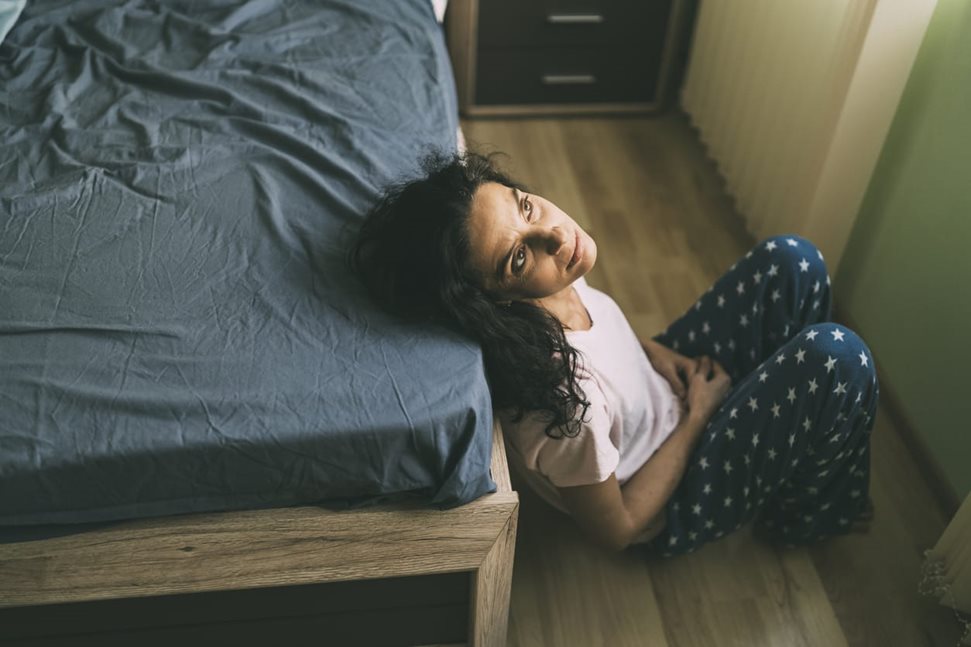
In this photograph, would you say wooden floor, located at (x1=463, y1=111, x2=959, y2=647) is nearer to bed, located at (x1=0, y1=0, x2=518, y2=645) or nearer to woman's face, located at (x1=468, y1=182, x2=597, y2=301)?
bed, located at (x1=0, y1=0, x2=518, y2=645)

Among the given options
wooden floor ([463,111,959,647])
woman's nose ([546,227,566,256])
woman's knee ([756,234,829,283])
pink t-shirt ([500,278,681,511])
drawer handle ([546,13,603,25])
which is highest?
woman's nose ([546,227,566,256])

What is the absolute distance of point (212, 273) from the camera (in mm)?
1269

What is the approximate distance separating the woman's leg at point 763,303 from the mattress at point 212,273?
536 mm

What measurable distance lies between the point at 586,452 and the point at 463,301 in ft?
0.89

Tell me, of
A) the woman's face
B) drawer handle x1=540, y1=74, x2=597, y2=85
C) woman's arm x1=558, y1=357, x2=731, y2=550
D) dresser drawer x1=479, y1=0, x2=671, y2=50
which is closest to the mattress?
the woman's face

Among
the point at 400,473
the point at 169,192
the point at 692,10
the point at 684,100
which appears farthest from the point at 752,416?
the point at 692,10

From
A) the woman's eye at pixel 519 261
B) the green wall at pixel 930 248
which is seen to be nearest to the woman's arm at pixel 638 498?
the woman's eye at pixel 519 261

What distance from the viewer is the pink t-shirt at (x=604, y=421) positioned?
125 cm

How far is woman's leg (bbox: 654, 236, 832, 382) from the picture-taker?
1.46 m

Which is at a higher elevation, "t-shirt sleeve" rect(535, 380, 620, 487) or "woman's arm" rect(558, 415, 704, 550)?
"t-shirt sleeve" rect(535, 380, 620, 487)

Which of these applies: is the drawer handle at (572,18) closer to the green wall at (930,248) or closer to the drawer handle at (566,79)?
the drawer handle at (566,79)

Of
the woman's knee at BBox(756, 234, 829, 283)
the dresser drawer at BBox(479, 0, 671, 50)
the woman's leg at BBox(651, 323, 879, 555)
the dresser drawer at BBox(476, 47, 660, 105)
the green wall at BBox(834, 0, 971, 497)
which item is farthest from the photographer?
the dresser drawer at BBox(476, 47, 660, 105)

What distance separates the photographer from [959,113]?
5.22 feet

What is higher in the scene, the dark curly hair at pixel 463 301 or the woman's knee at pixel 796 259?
the dark curly hair at pixel 463 301
